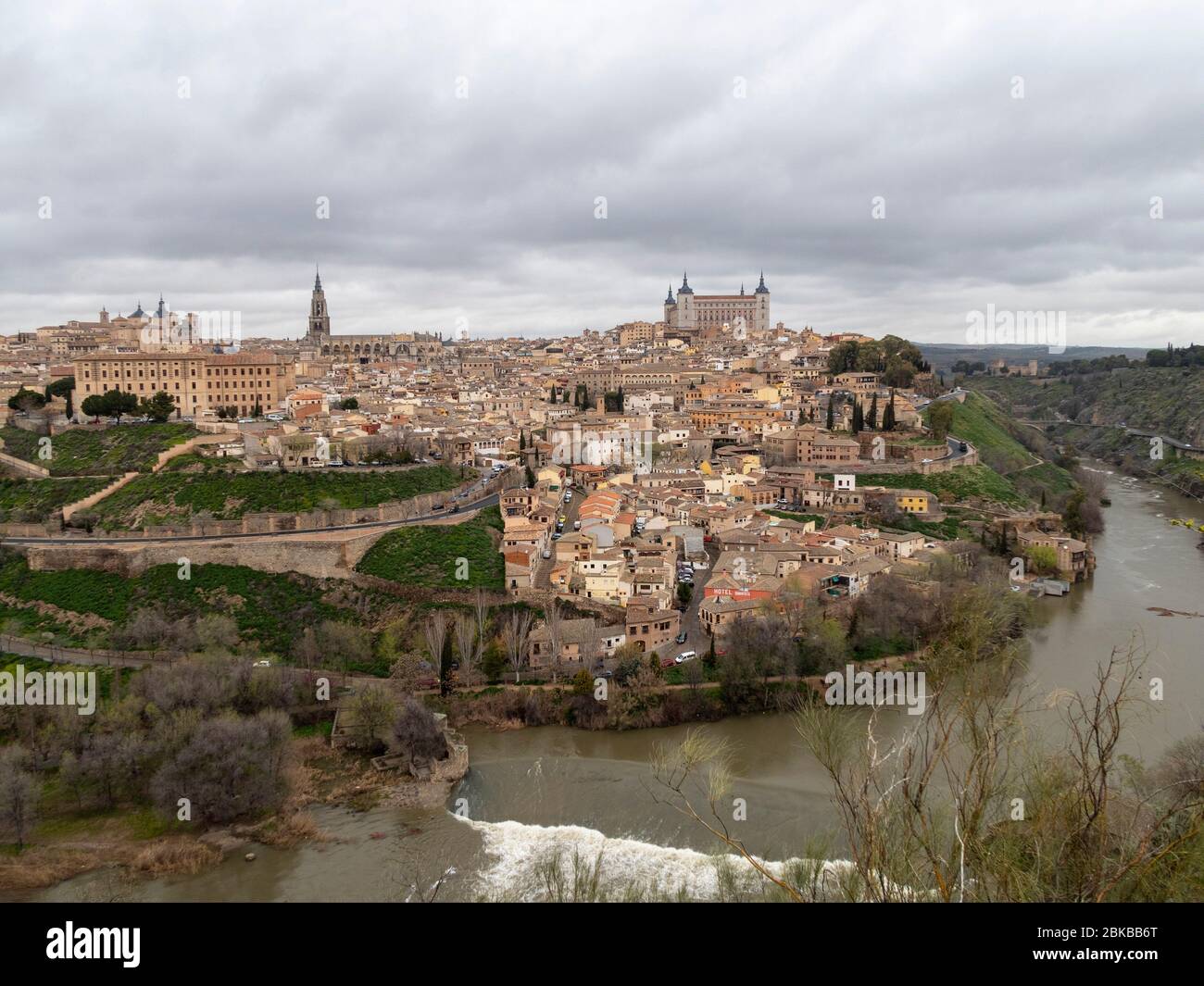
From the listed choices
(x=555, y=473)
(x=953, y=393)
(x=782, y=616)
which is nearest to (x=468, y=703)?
(x=782, y=616)

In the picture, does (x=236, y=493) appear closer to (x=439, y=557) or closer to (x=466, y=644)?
(x=439, y=557)

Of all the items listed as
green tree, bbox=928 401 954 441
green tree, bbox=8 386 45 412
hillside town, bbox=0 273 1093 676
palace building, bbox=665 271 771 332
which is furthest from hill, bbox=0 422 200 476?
palace building, bbox=665 271 771 332

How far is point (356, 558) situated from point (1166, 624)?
45.3 ft

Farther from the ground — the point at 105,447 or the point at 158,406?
the point at 158,406

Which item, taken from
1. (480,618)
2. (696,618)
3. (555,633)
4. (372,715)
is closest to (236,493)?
(480,618)

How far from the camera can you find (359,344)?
5172cm

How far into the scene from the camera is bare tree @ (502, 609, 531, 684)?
13031 millimetres

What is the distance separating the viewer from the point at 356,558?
50.5ft

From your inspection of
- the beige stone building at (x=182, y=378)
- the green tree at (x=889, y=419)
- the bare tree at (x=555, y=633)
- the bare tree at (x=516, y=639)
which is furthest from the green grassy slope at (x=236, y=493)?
the green tree at (x=889, y=419)

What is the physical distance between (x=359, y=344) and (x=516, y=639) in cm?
4190

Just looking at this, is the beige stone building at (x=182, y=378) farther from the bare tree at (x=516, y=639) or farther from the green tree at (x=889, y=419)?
the green tree at (x=889, y=419)

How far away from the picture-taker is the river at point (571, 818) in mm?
8352
